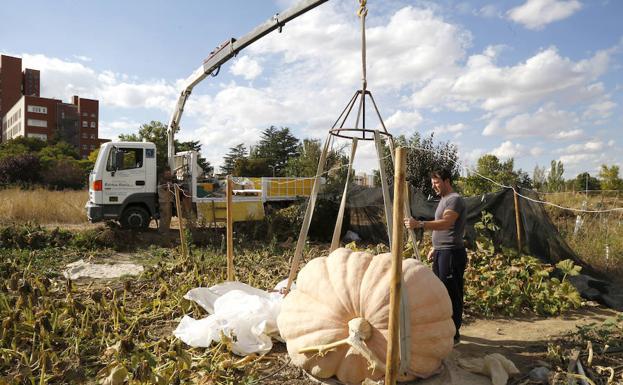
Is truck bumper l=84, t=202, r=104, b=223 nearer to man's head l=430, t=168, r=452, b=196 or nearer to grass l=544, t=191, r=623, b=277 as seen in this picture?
man's head l=430, t=168, r=452, b=196

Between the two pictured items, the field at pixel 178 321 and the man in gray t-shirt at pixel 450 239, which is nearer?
the field at pixel 178 321

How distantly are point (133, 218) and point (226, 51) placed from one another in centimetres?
477

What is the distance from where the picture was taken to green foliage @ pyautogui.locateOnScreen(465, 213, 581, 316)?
18.5 feet

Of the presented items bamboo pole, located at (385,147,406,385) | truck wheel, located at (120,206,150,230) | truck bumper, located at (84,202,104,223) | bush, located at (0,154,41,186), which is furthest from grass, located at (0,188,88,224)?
bush, located at (0,154,41,186)

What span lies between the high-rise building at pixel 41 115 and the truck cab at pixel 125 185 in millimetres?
56069

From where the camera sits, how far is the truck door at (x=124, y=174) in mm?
11102

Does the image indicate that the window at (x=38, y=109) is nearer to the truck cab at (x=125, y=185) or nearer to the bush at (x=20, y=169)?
the bush at (x=20, y=169)

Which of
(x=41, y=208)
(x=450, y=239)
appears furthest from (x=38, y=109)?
(x=450, y=239)

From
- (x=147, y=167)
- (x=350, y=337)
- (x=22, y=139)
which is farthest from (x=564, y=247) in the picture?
(x=22, y=139)

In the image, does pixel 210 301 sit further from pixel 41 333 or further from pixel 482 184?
pixel 482 184

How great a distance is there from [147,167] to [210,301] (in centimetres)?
766

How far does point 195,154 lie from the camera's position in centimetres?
1180

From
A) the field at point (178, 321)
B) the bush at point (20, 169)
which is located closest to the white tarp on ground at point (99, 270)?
the field at point (178, 321)

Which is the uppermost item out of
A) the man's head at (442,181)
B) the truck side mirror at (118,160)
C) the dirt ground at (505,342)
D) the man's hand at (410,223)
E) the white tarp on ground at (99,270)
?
the truck side mirror at (118,160)
